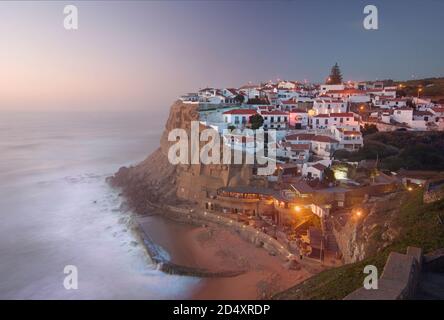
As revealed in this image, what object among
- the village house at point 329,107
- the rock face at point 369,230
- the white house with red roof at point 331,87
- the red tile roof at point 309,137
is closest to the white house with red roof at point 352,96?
the village house at point 329,107

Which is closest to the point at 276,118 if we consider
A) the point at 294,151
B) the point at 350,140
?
the point at 294,151

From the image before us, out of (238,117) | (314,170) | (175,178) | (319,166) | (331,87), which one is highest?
(331,87)

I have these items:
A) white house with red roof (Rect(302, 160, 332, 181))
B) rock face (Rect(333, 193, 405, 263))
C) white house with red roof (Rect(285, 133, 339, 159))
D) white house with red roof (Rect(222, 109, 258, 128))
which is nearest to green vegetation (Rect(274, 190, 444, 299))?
rock face (Rect(333, 193, 405, 263))

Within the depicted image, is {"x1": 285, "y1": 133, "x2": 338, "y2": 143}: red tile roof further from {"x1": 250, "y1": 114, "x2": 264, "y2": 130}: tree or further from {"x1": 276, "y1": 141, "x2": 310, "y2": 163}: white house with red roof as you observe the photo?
{"x1": 250, "y1": 114, "x2": 264, "y2": 130}: tree

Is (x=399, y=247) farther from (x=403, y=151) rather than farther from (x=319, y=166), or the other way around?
(x=403, y=151)
